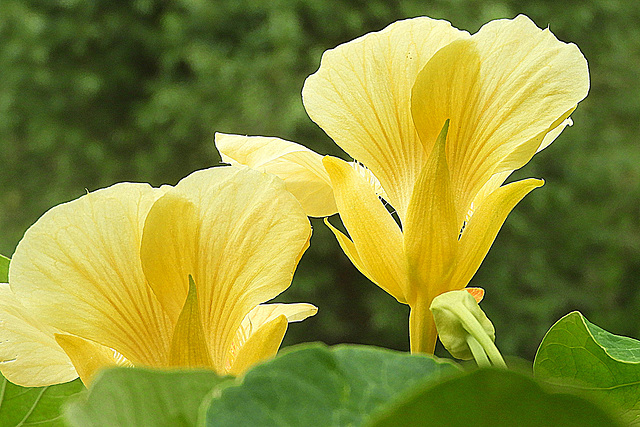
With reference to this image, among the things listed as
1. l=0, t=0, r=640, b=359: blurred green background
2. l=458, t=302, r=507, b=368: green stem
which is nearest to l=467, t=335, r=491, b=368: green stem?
l=458, t=302, r=507, b=368: green stem

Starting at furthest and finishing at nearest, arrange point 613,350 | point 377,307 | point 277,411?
point 377,307
point 613,350
point 277,411

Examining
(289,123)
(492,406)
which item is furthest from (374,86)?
(289,123)

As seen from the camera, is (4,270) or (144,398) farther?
(4,270)

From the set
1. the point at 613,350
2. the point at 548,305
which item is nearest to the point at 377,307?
the point at 548,305

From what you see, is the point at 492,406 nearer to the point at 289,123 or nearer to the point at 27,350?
the point at 27,350

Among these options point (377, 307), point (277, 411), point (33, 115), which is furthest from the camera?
point (33, 115)

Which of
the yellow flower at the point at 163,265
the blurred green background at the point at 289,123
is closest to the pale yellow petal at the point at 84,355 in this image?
the yellow flower at the point at 163,265

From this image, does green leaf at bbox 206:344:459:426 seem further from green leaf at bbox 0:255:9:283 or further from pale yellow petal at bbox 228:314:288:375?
green leaf at bbox 0:255:9:283

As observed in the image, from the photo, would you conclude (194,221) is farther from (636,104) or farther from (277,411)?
(636,104)
